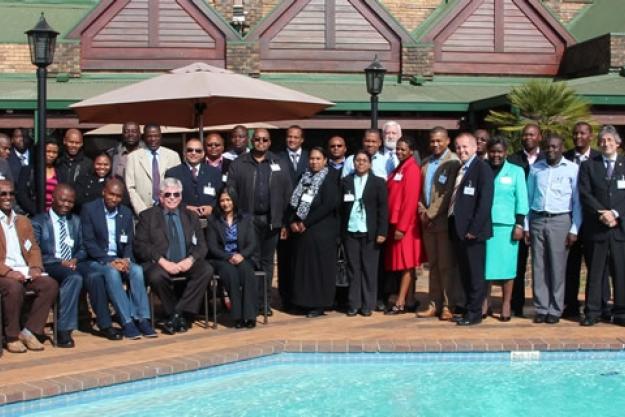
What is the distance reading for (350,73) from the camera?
19078mm

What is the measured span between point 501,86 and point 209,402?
13.9 m

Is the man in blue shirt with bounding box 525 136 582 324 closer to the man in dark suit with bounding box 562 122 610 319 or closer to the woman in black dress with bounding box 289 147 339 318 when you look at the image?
the man in dark suit with bounding box 562 122 610 319

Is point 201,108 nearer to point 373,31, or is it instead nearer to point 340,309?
point 340,309

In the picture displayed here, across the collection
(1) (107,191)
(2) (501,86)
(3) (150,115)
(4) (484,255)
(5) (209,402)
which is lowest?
(5) (209,402)

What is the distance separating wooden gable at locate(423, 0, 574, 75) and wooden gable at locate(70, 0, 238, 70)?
460cm

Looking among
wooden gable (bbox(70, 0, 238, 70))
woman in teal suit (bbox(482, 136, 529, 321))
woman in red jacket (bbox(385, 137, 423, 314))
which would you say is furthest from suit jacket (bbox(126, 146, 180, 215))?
wooden gable (bbox(70, 0, 238, 70))

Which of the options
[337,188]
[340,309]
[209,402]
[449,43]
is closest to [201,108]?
[337,188]

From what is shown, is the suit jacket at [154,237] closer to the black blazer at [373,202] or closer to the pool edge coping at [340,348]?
the pool edge coping at [340,348]

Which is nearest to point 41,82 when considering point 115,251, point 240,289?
point 115,251

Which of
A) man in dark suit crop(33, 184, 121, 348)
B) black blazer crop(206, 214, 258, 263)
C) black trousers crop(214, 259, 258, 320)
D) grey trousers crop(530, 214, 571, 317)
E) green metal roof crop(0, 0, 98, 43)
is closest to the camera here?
man in dark suit crop(33, 184, 121, 348)

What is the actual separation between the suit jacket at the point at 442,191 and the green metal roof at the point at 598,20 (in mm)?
12339

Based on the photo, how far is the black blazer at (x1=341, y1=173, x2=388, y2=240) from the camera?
9.35 m

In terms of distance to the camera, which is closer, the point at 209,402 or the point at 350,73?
the point at 209,402

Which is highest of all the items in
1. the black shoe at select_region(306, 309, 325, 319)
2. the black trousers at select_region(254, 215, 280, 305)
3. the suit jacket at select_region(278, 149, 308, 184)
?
the suit jacket at select_region(278, 149, 308, 184)
